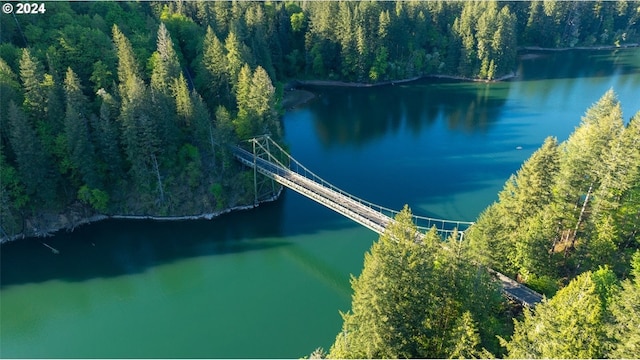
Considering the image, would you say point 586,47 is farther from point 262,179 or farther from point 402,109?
point 262,179

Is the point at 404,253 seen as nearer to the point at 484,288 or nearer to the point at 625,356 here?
the point at 484,288

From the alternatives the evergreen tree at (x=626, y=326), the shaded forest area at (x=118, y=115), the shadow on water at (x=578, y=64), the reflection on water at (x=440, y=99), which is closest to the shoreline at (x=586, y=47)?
the shadow on water at (x=578, y=64)

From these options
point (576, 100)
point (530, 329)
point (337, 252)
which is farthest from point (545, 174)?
point (576, 100)

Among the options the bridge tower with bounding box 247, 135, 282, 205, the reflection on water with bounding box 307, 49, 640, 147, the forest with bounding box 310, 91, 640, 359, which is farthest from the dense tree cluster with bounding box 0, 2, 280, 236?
the forest with bounding box 310, 91, 640, 359

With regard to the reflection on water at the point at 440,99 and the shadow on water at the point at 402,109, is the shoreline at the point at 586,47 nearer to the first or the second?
the reflection on water at the point at 440,99

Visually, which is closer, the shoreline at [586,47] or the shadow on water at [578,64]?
the shadow on water at [578,64]

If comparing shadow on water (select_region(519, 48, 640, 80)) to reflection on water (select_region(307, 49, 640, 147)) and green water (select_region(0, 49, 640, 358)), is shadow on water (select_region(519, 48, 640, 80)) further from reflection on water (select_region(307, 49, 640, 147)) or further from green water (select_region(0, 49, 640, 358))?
green water (select_region(0, 49, 640, 358))
